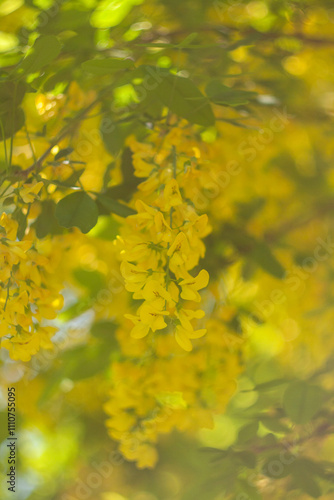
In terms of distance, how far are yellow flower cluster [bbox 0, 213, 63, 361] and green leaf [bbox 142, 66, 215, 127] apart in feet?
0.72

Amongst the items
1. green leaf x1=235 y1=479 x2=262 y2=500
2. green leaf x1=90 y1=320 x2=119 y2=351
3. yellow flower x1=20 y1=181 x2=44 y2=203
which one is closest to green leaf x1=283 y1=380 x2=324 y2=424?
green leaf x1=235 y1=479 x2=262 y2=500

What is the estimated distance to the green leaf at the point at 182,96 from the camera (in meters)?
0.58

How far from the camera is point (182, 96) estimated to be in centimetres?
60

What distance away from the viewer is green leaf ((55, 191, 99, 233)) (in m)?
0.56

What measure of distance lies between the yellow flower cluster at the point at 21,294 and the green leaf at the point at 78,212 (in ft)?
0.15

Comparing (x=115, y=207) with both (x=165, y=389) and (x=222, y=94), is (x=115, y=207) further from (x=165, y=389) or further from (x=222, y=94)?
(x=165, y=389)

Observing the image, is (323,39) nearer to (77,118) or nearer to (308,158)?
(308,158)

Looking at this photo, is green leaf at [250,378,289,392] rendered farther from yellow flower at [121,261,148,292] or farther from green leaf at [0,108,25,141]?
green leaf at [0,108,25,141]

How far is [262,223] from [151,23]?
46cm

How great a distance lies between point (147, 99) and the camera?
64 centimetres

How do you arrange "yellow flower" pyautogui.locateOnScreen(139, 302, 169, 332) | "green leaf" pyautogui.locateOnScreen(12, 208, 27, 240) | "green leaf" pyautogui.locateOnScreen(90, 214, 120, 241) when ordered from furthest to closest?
"green leaf" pyautogui.locateOnScreen(90, 214, 120, 241), "green leaf" pyautogui.locateOnScreen(12, 208, 27, 240), "yellow flower" pyautogui.locateOnScreen(139, 302, 169, 332)

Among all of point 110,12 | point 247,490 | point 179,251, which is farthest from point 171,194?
point 247,490

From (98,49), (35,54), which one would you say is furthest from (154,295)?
(98,49)

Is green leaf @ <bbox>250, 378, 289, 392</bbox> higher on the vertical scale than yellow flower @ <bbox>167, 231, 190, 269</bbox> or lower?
lower
